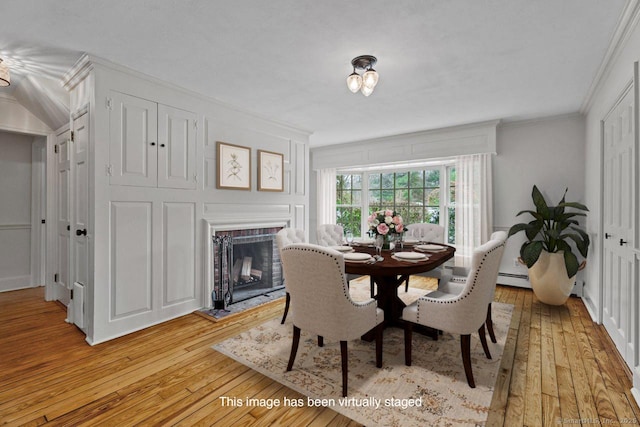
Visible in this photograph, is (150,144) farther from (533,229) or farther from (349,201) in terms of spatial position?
(533,229)

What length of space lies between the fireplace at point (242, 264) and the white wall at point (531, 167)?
10.8ft

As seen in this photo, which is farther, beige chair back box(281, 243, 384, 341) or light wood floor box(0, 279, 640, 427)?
beige chair back box(281, 243, 384, 341)

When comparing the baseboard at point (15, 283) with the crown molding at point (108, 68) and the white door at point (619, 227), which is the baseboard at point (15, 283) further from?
the white door at point (619, 227)

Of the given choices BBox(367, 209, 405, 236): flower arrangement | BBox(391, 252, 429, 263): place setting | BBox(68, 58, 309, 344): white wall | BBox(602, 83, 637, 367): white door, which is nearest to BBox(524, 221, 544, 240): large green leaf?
BBox(602, 83, 637, 367): white door

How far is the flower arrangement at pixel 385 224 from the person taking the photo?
282 cm

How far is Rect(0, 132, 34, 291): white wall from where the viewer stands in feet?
13.3

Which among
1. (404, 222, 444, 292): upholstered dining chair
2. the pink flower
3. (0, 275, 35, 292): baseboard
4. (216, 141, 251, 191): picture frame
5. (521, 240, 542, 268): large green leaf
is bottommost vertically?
(0, 275, 35, 292): baseboard

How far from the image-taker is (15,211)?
4.14 meters

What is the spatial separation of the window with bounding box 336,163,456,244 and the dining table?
1.99 m

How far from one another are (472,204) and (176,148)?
13.3 ft

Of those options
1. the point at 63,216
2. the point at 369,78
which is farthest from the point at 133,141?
the point at 369,78

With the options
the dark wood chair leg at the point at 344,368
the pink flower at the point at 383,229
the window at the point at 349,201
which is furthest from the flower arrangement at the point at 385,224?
the window at the point at 349,201

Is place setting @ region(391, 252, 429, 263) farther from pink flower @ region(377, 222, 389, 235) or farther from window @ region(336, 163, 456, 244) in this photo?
window @ region(336, 163, 456, 244)

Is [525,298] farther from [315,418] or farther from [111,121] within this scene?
[111,121]
